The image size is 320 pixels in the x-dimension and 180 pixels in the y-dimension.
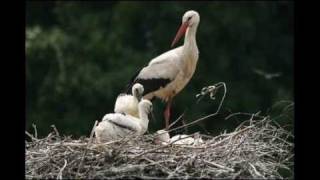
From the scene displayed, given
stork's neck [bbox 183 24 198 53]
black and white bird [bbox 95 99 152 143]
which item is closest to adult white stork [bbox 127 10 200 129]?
stork's neck [bbox 183 24 198 53]

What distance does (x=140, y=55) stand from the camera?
17.7 m

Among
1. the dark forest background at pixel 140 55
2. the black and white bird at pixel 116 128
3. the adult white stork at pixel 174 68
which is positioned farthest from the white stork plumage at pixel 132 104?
the dark forest background at pixel 140 55

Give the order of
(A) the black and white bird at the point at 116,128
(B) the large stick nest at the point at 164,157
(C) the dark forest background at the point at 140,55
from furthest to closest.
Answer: (C) the dark forest background at the point at 140,55 < (A) the black and white bird at the point at 116,128 < (B) the large stick nest at the point at 164,157

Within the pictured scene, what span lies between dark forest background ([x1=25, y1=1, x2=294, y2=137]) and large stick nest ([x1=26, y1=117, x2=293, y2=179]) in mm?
9074

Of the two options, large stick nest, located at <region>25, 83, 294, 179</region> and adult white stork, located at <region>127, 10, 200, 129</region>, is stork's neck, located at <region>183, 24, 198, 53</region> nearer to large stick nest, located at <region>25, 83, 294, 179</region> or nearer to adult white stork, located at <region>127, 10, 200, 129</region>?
adult white stork, located at <region>127, 10, 200, 129</region>

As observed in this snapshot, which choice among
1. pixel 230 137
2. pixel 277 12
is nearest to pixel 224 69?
pixel 277 12

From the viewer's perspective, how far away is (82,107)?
56.4 ft

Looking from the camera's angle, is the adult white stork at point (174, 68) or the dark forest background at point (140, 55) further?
the dark forest background at point (140, 55)

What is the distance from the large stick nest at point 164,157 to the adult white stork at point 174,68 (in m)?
1.90

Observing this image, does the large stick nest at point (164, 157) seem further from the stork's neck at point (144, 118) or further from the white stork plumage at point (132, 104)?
the white stork plumage at point (132, 104)

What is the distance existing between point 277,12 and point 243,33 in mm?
1509

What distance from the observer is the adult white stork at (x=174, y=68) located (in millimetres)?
8680

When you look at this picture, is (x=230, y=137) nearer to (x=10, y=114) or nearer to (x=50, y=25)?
(x=10, y=114)

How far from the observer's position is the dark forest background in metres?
16.8
